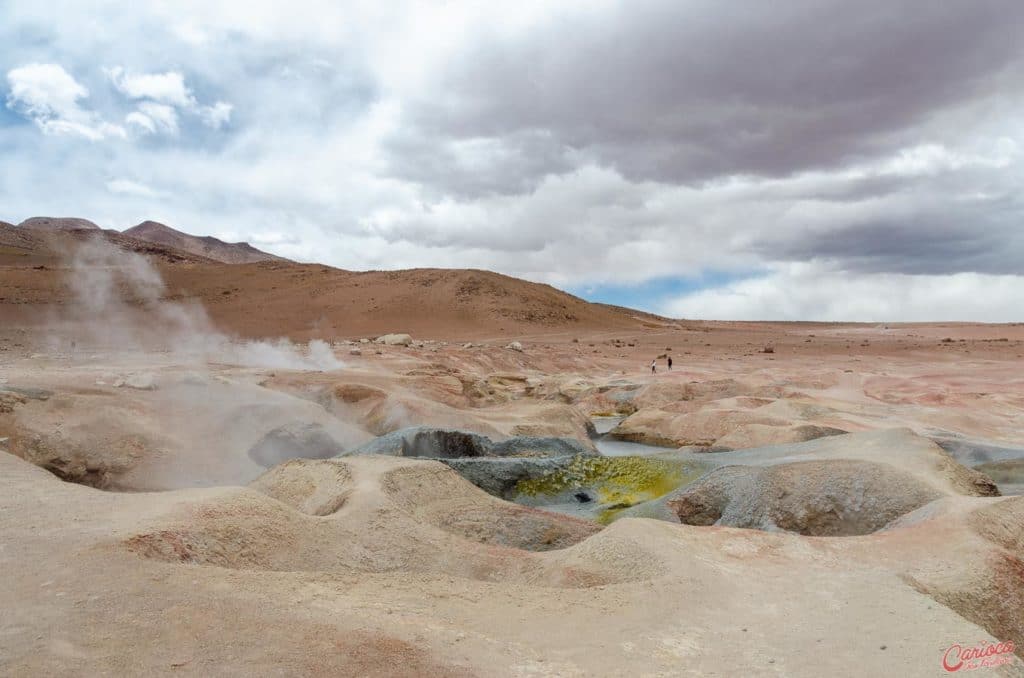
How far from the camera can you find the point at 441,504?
7.71m

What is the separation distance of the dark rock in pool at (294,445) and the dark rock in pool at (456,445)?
131 cm

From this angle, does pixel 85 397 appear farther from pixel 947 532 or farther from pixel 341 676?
pixel 947 532

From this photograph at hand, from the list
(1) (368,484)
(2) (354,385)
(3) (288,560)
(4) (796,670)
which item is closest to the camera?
(4) (796,670)

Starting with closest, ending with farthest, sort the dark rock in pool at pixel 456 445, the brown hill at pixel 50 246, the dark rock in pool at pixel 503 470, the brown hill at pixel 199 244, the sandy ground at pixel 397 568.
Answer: the sandy ground at pixel 397 568, the dark rock in pool at pixel 503 470, the dark rock in pool at pixel 456 445, the brown hill at pixel 50 246, the brown hill at pixel 199 244

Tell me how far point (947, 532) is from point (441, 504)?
4909mm

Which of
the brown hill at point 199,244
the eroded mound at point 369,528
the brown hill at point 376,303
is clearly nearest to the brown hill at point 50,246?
the brown hill at point 376,303

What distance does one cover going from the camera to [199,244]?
15312cm

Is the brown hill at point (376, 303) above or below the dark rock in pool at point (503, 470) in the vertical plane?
above

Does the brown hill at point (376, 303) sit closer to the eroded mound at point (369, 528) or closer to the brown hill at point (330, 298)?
the brown hill at point (330, 298)

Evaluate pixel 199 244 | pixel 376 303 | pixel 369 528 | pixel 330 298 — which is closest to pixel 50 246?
pixel 330 298

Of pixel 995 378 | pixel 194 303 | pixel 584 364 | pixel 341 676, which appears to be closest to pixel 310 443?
pixel 341 676

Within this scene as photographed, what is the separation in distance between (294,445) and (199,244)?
15713 cm

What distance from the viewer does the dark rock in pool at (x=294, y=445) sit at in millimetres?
11984

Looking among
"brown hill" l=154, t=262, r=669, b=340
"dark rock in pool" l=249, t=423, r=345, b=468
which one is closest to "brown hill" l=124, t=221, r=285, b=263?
"brown hill" l=154, t=262, r=669, b=340
